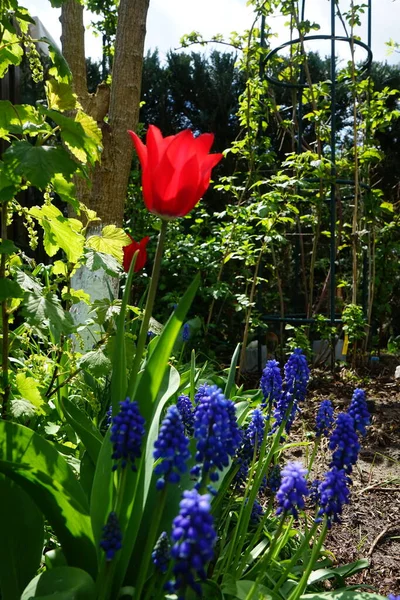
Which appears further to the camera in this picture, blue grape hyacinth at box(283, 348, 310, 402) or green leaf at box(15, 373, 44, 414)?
green leaf at box(15, 373, 44, 414)

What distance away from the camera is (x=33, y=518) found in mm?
1184

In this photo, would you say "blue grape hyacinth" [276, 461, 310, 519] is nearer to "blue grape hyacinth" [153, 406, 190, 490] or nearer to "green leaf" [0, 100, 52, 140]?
"blue grape hyacinth" [153, 406, 190, 490]

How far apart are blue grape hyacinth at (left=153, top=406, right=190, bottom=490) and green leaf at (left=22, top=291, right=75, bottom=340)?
65 centimetres

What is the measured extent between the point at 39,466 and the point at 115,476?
0.14 m

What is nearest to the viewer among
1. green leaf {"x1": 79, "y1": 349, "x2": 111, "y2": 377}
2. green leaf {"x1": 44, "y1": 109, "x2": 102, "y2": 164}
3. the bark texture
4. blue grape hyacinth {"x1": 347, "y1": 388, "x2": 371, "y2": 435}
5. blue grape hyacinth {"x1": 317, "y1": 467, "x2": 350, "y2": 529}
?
blue grape hyacinth {"x1": 317, "y1": 467, "x2": 350, "y2": 529}

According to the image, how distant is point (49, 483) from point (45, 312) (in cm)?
44

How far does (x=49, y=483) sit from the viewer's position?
43.0 inches

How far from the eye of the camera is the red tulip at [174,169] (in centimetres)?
112

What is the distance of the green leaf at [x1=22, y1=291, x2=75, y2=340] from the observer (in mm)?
1377

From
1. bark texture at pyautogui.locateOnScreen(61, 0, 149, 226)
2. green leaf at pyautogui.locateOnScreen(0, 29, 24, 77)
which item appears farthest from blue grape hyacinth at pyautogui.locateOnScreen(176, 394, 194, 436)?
bark texture at pyautogui.locateOnScreen(61, 0, 149, 226)

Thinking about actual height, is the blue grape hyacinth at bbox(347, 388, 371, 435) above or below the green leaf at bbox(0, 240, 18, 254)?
below

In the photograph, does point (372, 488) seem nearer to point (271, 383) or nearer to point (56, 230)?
point (271, 383)

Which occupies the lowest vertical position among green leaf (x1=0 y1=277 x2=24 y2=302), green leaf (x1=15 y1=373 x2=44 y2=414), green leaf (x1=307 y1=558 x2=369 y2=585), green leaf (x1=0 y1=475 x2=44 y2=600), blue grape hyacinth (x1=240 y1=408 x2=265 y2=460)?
green leaf (x1=307 y1=558 x2=369 y2=585)

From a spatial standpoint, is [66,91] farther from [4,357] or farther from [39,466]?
[39,466]
